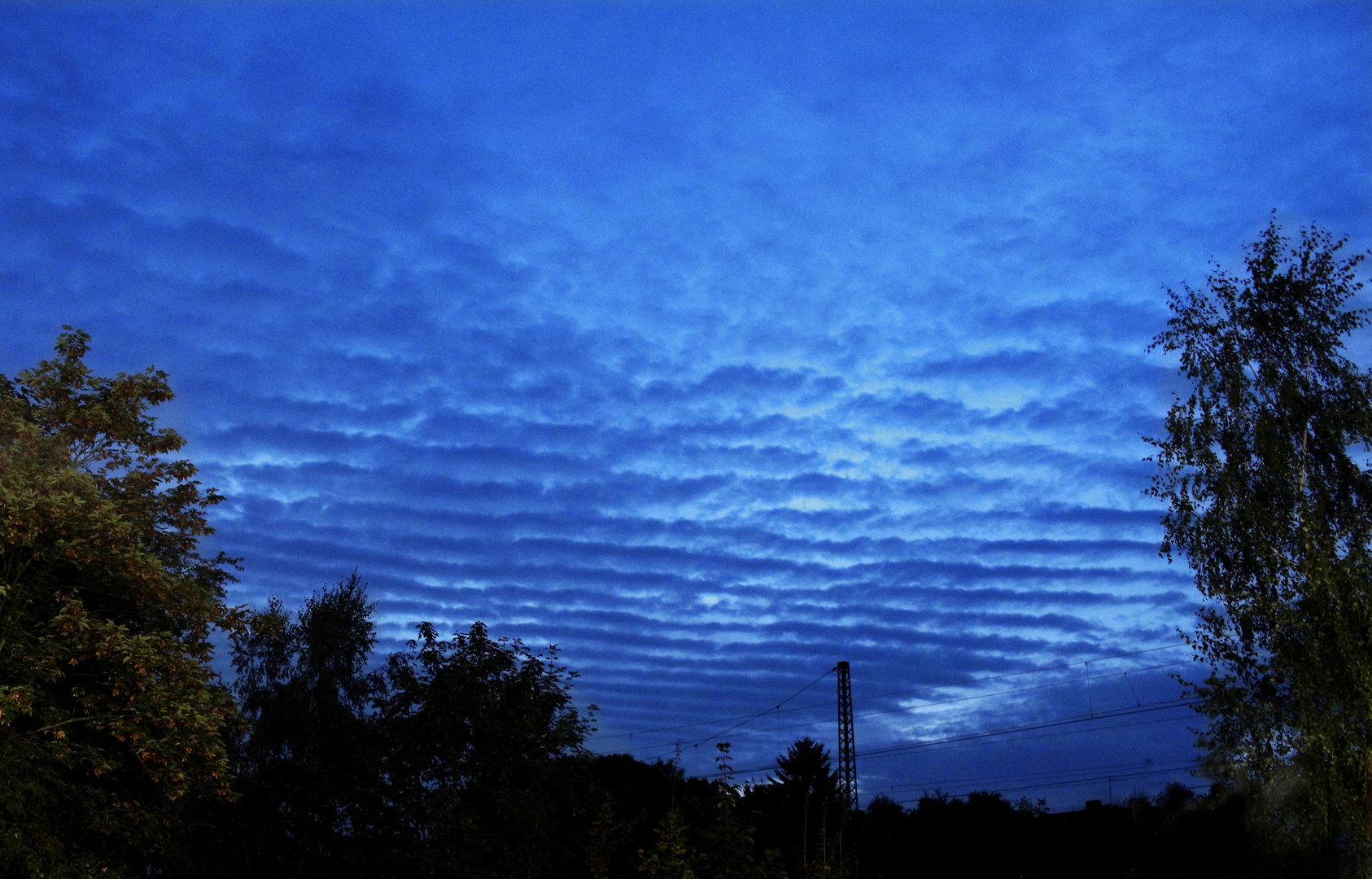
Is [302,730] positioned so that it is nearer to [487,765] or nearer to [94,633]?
[487,765]

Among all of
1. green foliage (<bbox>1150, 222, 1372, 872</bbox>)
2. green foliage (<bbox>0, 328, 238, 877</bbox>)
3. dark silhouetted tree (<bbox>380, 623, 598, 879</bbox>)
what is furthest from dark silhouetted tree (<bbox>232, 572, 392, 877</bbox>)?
green foliage (<bbox>1150, 222, 1372, 872</bbox>)

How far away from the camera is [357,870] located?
30484 mm

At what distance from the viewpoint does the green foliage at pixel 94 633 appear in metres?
20.8

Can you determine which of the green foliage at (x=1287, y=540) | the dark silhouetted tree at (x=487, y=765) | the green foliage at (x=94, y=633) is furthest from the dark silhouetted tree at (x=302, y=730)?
the green foliage at (x=1287, y=540)

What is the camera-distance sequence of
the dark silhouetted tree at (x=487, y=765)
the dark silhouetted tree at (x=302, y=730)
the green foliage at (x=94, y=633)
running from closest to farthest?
the green foliage at (x=94, y=633) → the dark silhouetted tree at (x=487, y=765) → the dark silhouetted tree at (x=302, y=730)

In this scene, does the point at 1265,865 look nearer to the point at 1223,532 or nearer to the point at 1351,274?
the point at 1223,532

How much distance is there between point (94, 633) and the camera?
21.5 m

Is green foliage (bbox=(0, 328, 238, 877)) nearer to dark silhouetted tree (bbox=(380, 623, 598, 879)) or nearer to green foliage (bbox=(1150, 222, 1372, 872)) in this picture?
dark silhouetted tree (bbox=(380, 623, 598, 879))

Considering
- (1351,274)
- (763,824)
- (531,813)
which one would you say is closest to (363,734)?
(531,813)

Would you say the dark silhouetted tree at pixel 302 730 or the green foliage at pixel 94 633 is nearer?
the green foliage at pixel 94 633

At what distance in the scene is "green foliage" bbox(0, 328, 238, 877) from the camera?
20797 mm

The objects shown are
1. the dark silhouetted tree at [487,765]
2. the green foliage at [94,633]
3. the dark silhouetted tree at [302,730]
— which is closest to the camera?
the green foliage at [94,633]

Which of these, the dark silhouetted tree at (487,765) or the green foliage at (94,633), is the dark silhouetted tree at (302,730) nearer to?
the dark silhouetted tree at (487,765)

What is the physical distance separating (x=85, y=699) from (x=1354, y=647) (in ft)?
90.1
